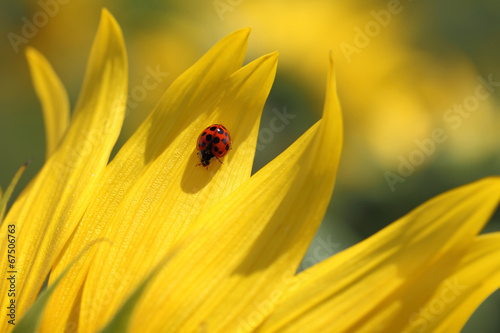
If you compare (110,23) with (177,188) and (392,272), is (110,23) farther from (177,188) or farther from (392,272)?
(392,272)

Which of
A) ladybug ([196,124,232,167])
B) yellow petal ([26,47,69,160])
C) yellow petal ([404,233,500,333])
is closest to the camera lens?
yellow petal ([404,233,500,333])

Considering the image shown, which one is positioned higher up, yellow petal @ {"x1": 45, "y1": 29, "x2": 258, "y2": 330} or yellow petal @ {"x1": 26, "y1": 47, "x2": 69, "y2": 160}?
yellow petal @ {"x1": 26, "y1": 47, "x2": 69, "y2": 160}

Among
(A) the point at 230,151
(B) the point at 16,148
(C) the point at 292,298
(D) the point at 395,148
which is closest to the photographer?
(C) the point at 292,298

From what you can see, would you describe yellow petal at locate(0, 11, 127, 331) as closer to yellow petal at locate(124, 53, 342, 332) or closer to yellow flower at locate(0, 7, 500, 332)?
yellow flower at locate(0, 7, 500, 332)

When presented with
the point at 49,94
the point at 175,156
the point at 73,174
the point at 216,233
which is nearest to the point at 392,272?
the point at 216,233

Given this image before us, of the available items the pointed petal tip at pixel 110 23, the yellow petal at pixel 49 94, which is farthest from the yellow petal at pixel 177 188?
the yellow petal at pixel 49 94

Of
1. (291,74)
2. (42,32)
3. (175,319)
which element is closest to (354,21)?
(291,74)

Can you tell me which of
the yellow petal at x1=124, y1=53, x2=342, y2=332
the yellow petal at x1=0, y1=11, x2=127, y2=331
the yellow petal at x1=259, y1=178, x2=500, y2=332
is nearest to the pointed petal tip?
the yellow petal at x1=0, y1=11, x2=127, y2=331

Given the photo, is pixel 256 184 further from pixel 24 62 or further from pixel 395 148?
pixel 24 62
